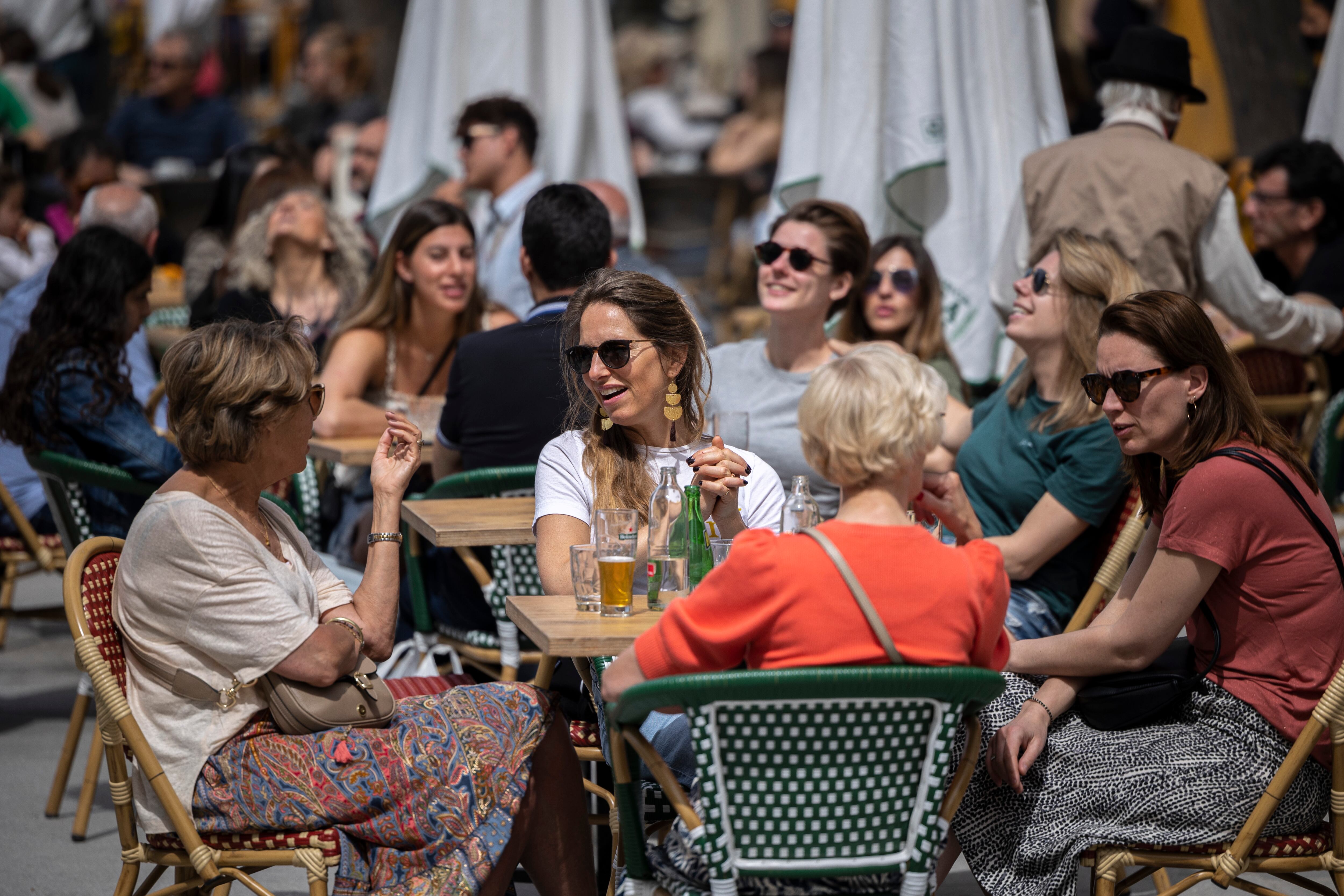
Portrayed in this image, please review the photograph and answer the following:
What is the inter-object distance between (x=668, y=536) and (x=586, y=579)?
189mm

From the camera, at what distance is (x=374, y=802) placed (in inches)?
96.7

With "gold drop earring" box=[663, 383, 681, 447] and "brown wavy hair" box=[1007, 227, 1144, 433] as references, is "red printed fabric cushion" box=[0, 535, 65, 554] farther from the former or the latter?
"brown wavy hair" box=[1007, 227, 1144, 433]

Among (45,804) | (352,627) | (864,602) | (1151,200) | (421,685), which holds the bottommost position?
(45,804)

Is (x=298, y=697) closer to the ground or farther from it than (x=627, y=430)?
closer to the ground

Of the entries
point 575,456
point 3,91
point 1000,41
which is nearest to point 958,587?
point 575,456

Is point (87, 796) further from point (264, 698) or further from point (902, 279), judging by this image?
point (902, 279)

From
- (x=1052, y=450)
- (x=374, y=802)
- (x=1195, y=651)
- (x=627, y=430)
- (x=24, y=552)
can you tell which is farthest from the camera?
(x=24, y=552)

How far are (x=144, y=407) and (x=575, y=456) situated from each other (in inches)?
112

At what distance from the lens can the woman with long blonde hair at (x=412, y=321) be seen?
4773 millimetres

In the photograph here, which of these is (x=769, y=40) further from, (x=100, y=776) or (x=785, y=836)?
(x=785, y=836)

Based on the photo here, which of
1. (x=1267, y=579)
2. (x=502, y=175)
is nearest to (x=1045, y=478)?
(x=1267, y=579)

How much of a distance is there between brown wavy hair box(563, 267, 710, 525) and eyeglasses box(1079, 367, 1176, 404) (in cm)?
83

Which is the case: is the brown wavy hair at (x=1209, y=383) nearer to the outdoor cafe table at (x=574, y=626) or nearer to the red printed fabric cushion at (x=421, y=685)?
the outdoor cafe table at (x=574, y=626)

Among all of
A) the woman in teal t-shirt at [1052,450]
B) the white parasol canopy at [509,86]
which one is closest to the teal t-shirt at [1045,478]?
the woman in teal t-shirt at [1052,450]
